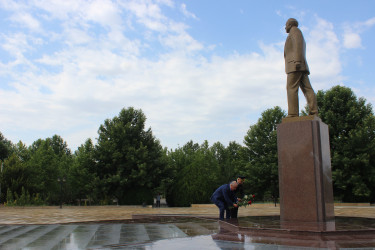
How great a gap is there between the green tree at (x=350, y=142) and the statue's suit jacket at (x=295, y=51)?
60.7ft

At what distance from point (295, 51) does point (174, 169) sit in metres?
26.6

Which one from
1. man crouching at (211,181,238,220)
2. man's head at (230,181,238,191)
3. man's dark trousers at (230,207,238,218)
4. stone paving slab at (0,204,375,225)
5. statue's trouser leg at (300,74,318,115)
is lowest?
stone paving slab at (0,204,375,225)

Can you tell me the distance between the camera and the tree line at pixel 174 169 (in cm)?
2644

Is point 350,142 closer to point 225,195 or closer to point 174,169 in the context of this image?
point 174,169

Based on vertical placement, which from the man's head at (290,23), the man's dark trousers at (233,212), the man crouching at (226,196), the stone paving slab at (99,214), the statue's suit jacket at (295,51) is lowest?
the stone paving slab at (99,214)

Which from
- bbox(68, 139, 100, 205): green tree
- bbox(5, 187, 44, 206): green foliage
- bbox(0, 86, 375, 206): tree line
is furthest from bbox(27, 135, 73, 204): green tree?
bbox(5, 187, 44, 206): green foliage

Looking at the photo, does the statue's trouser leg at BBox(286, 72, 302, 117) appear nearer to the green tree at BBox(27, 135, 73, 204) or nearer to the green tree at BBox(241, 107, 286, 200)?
the green tree at BBox(241, 107, 286, 200)

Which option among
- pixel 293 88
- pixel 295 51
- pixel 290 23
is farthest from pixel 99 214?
pixel 290 23

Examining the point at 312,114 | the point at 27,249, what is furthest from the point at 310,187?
the point at 27,249

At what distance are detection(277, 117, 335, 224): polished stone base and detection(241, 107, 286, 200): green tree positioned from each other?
22.2 metres

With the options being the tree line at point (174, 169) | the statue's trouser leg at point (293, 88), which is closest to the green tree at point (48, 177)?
the tree line at point (174, 169)

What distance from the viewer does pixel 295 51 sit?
9.84 metres

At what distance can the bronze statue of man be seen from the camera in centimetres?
979

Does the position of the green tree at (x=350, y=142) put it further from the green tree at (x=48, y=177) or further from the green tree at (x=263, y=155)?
the green tree at (x=48, y=177)
